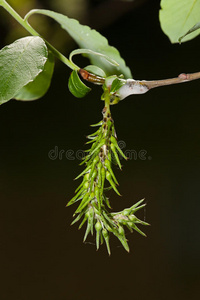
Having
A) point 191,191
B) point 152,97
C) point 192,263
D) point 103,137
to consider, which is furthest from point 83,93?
point 192,263

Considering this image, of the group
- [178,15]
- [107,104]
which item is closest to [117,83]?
[107,104]

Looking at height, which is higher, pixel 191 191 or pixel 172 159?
pixel 172 159

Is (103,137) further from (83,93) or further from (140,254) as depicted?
(140,254)

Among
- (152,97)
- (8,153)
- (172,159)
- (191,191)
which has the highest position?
(152,97)

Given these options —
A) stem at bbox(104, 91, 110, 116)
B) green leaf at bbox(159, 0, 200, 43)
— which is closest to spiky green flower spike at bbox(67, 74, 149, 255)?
stem at bbox(104, 91, 110, 116)

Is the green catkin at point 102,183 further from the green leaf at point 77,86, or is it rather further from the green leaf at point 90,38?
the green leaf at point 90,38

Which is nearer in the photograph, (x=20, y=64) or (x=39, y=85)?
(x=20, y=64)

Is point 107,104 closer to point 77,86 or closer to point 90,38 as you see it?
point 77,86
